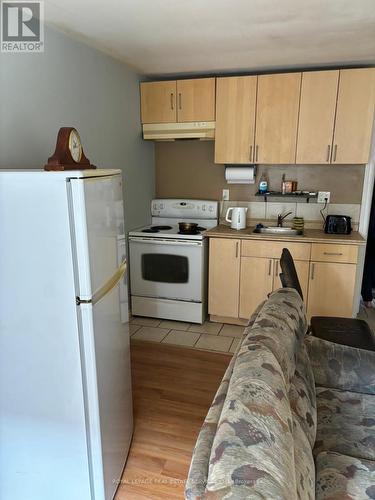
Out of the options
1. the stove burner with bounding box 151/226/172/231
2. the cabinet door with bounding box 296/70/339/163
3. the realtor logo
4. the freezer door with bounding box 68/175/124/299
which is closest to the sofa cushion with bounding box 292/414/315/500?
the freezer door with bounding box 68/175/124/299

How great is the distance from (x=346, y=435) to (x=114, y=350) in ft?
3.45

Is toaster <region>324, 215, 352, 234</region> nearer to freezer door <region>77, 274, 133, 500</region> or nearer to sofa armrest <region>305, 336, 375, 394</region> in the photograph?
sofa armrest <region>305, 336, 375, 394</region>

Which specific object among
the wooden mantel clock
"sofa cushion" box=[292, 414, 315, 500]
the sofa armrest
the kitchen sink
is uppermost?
the wooden mantel clock

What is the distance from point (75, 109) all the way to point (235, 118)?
145 cm

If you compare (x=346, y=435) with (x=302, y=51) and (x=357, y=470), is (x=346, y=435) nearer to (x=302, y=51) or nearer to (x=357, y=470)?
(x=357, y=470)

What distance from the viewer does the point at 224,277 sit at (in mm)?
3324

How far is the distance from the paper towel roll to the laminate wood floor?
167cm

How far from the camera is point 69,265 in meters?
1.31

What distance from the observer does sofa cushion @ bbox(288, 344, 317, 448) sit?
1.34 meters

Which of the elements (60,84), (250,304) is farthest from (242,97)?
(250,304)

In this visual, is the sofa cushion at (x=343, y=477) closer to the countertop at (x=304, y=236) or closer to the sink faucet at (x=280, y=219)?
the countertop at (x=304, y=236)

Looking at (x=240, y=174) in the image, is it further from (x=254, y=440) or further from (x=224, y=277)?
(x=254, y=440)

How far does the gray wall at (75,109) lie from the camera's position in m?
1.91

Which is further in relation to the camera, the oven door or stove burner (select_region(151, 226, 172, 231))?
stove burner (select_region(151, 226, 172, 231))
